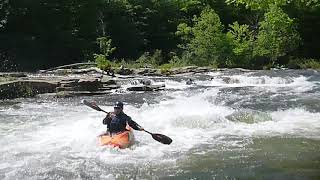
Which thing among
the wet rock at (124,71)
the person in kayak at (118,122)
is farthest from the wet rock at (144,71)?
the person in kayak at (118,122)

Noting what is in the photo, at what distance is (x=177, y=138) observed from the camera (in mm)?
11531

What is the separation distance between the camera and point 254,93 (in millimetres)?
19891

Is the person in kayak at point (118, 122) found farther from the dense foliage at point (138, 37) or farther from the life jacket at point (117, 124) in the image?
the dense foliage at point (138, 37)

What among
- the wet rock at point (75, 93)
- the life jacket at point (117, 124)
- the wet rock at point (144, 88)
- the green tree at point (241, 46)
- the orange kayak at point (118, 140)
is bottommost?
the wet rock at point (75, 93)

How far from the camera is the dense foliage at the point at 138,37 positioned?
34.0 meters

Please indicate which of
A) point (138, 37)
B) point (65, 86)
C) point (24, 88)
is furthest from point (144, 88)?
point (138, 37)

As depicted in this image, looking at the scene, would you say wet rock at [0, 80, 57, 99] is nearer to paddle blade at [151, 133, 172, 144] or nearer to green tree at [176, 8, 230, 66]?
paddle blade at [151, 133, 172, 144]

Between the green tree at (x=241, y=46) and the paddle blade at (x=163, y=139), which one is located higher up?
the green tree at (x=241, y=46)

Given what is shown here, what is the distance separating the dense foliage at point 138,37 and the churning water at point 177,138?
1434 cm

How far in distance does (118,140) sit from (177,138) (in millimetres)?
1708

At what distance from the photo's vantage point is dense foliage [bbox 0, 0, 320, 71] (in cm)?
3400

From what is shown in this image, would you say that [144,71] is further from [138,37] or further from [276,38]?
[276,38]

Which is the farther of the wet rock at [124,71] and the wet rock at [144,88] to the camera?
the wet rock at [124,71]

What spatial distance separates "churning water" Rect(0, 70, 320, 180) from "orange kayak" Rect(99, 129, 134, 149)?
15 centimetres
